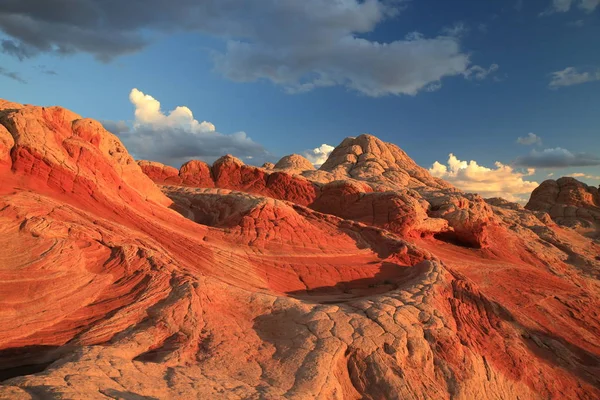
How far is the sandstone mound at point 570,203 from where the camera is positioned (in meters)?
38.2

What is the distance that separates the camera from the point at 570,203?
42906 mm

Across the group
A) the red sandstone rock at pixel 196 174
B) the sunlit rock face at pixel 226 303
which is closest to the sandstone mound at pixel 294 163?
the red sandstone rock at pixel 196 174

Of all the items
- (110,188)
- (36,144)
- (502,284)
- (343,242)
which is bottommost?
(502,284)

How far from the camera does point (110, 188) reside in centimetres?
1261

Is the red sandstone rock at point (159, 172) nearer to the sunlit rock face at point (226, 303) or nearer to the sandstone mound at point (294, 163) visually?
the sunlit rock face at point (226, 303)

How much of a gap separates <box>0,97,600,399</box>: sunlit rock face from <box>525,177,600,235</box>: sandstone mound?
23.2 metres

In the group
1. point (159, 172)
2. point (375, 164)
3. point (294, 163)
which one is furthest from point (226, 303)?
point (294, 163)

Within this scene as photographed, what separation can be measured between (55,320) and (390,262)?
11.1 m

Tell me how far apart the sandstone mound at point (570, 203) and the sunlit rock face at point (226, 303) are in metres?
23.2

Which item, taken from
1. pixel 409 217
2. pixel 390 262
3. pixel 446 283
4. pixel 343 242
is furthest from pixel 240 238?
pixel 409 217

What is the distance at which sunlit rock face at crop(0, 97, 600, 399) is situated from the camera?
6898 millimetres

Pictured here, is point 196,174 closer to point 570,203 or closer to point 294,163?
point 294,163

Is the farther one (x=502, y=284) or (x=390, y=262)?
(x=502, y=284)

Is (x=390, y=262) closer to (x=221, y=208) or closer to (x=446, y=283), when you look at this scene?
(x=446, y=283)
